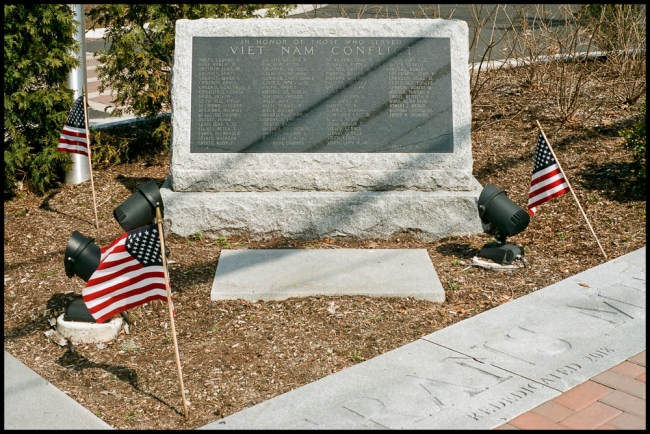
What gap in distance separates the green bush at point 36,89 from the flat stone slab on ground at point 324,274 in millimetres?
2834

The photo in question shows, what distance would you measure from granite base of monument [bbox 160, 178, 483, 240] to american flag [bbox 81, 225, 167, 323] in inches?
95.2

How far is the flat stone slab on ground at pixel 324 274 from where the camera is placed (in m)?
6.29

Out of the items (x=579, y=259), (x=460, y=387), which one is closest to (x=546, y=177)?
(x=579, y=259)

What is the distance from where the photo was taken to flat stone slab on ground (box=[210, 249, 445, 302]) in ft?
20.6

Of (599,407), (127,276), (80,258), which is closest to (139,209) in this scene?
(80,258)

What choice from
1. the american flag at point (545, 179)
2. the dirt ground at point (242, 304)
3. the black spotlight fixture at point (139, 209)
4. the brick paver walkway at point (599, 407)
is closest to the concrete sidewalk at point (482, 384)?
the brick paver walkway at point (599, 407)

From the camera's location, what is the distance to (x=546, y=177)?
674 centimetres

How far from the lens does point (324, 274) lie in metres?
6.60

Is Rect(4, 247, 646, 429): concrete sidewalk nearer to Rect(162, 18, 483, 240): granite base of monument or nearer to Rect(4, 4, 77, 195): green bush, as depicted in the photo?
Rect(162, 18, 483, 240): granite base of monument

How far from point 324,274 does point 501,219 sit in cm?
157

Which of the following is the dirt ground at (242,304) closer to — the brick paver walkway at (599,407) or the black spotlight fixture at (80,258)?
the black spotlight fixture at (80,258)

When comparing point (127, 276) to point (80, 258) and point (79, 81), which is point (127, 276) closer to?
point (80, 258)

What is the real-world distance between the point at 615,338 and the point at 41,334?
4108mm

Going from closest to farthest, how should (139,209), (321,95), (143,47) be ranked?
(139,209)
(321,95)
(143,47)
